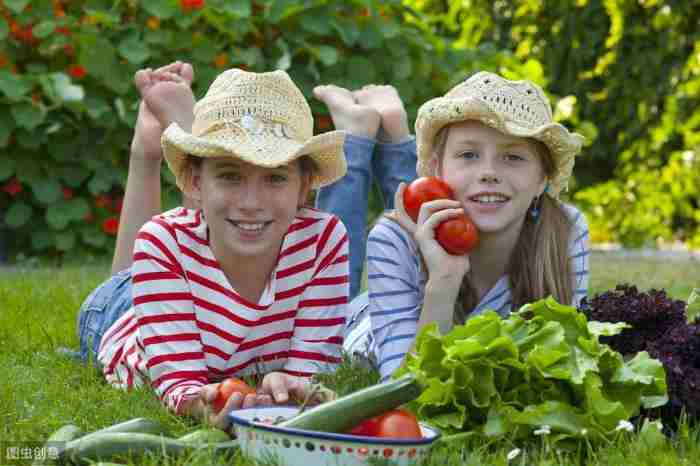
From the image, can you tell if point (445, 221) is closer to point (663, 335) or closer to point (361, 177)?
point (663, 335)

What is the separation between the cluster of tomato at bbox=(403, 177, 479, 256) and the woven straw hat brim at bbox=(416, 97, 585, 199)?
218 mm

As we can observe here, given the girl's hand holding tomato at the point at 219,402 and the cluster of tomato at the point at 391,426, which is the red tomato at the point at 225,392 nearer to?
the girl's hand holding tomato at the point at 219,402

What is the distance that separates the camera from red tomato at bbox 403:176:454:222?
3.68 meters

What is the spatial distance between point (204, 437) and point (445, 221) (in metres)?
1.28

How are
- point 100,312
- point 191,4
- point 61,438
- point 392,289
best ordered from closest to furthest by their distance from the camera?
point 61,438 → point 392,289 → point 100,312 → point 191,4

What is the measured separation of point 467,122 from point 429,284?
596 mm

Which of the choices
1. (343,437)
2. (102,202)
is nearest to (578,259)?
(343,437)

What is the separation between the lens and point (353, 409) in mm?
2529

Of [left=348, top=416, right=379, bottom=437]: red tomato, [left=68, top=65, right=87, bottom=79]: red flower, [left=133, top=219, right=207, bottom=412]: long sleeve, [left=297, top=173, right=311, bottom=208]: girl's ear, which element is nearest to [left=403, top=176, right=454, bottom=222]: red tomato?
[left=297, top=173, right=311, bottom=208]: girl's ear

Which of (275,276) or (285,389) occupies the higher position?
(275,276)

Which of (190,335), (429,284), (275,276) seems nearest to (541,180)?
(429,284)

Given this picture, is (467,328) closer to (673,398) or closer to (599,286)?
(673,398)

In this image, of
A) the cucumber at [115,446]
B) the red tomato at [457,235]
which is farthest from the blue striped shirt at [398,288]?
the cucumber at [115,446]

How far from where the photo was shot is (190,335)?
350 cm
